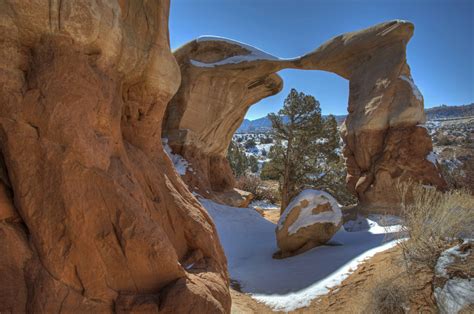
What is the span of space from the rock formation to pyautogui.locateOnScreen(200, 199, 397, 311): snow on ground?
7.69 feet

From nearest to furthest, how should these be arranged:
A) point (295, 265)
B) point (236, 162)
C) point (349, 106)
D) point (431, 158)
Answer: point (295, 265), point (431, 158), point (349, 106), point (236, 162)

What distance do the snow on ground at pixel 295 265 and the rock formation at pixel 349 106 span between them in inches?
92.2

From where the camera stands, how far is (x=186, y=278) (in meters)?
2.72

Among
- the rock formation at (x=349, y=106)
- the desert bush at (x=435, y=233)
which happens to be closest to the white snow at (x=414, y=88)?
the rock formation at (x=349, y=106)

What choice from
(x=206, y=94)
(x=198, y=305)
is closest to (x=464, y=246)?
(x=198, y=305)

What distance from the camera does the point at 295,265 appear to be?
7062 mm

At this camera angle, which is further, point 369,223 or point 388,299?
point 369,223

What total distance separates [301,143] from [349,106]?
320 cm

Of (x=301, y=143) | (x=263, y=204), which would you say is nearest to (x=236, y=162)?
(x=263, y=204)

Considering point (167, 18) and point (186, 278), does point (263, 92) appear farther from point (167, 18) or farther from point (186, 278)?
point (186, 278)

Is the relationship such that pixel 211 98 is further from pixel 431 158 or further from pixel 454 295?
pixel 454 295

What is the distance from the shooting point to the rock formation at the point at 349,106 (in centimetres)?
1005

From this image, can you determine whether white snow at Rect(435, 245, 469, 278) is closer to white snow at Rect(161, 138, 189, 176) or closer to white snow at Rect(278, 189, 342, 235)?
white snow at Rect(278, 189, 342, 235)

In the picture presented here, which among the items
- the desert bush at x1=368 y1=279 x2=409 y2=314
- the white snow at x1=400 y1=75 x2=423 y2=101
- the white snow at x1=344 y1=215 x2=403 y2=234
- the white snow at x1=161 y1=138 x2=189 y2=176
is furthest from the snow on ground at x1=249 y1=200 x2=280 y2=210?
the desert bush at x1=368 y1=279 x2=409 y2=314
